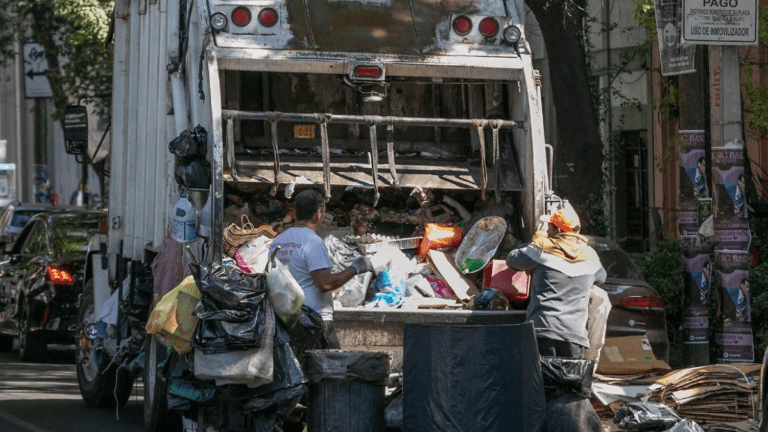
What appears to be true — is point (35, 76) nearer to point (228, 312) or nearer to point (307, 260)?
point (307, 260)

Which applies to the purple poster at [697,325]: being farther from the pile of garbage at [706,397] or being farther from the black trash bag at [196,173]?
the black trash bag at [196,173]

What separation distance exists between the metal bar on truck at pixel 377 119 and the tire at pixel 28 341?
634 centimetres

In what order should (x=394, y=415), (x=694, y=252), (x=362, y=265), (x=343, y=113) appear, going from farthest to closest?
(x=694, y=252)
(x=343, y=113)
(x=362, y=265)
(x=394, y=415)

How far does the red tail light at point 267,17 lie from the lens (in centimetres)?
880

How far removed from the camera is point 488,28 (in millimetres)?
9070

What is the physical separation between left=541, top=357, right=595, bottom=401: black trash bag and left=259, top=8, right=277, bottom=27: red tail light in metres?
2.83

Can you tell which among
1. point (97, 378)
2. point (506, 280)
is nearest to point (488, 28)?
point (506, 280)

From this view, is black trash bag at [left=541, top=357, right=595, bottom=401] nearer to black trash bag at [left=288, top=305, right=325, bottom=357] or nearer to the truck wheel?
black trash bag at [left=288, top=305, right=325, bottom=357]

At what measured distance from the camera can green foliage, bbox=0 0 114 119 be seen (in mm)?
19375

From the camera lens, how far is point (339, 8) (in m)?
8.99

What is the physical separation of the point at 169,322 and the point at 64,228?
7130mm

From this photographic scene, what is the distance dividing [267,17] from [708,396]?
11.8 feet

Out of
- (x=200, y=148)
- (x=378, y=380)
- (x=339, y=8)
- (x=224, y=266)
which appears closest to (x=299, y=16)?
(x=339, y=8)

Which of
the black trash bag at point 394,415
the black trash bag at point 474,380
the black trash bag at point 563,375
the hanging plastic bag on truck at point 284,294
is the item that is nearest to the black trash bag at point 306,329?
the hanging plastic bag on truck at point 284,294
